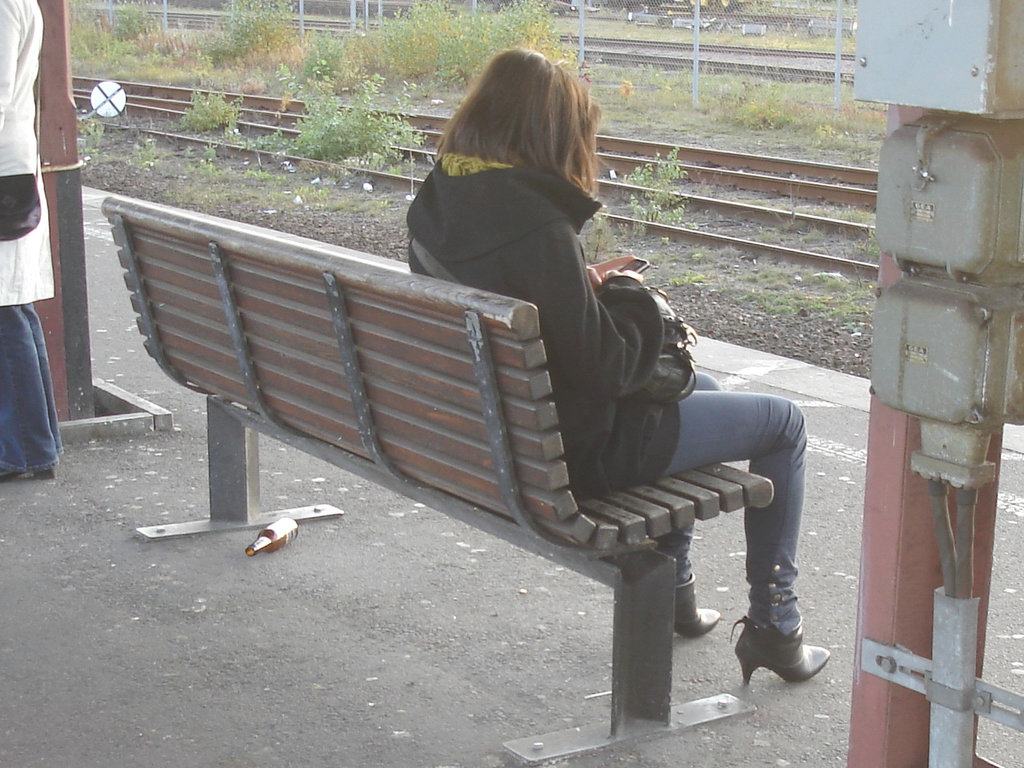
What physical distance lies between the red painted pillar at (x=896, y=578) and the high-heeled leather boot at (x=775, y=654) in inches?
28.7

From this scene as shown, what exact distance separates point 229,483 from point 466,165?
1.66m

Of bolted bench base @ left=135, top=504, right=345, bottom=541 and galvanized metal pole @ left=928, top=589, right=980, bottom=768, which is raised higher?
galvanized metal pole @ left=928, top=589, right=980, bottom=768

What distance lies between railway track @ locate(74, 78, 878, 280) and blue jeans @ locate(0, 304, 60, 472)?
5.60 metres

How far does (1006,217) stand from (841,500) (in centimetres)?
277

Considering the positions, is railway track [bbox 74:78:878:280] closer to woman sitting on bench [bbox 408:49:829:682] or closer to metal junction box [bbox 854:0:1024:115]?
woman sitting on bench [bbox 408:49:829:682]

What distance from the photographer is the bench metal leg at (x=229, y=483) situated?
445cm

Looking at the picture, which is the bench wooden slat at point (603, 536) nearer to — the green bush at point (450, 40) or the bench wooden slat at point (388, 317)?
the bench wooden slat at point (388, 317)

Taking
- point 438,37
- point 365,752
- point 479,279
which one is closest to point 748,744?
point 365,752

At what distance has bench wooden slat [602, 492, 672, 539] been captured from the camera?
10.2ft

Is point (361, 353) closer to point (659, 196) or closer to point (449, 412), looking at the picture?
point (449, 412)

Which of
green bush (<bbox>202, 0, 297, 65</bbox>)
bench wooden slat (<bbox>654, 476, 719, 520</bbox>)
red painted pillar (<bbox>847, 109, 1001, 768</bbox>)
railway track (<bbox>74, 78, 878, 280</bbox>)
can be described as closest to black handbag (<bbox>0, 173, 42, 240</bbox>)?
bench wooden slat (<bbox>654, 476, 719, 520</bbox>)

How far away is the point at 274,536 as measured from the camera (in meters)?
4.37

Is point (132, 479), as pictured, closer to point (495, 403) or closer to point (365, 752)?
point (365, 752)

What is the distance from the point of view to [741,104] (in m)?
19.0
